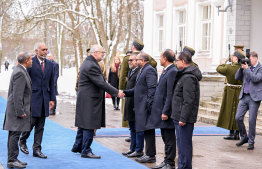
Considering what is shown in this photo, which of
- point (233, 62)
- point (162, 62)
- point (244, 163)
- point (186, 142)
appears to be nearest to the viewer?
point (186, 142)

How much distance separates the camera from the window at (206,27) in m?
20.2

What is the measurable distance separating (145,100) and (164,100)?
1.90 ft

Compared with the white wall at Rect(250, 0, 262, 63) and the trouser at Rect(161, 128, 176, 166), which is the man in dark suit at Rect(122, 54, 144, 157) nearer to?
the trouser at Rect(161, 128, 176, 166)

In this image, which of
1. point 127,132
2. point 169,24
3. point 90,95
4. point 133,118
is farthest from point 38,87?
point 169,24

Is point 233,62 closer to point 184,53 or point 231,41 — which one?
point 184,53

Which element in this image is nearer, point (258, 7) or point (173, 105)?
point (173, 105)

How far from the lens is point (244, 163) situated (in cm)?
870

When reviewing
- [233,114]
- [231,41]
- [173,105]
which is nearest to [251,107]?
A: [233,114]

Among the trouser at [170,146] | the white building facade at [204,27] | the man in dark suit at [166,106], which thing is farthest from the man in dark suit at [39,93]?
the white building facade at [204,27]

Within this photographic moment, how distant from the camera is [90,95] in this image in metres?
8.75

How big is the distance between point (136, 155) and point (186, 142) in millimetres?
1925

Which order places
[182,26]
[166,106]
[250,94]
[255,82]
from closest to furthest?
1. [166,106]
2. [255,82]
3. [250,94]
4. [182,26]

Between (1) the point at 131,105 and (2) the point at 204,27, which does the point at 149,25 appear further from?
(1) the point at 131,105

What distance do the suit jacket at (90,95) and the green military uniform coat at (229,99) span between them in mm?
3218
